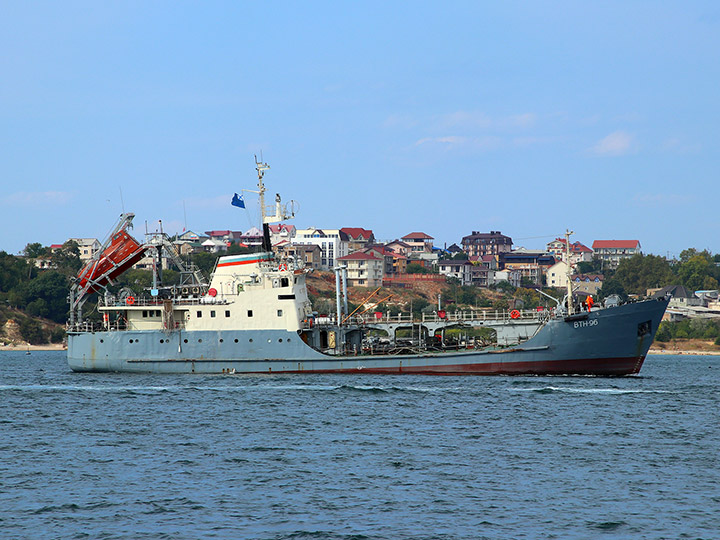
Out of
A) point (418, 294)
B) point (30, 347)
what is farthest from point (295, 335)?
point (418, 294)

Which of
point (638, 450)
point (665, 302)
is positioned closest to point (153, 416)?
point (638, 450)

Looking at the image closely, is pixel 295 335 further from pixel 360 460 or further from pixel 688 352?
pixel 688 352

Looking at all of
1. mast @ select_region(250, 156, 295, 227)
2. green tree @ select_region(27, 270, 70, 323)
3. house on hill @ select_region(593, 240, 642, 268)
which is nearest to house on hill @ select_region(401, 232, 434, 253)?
house on hill @ select_region(593, 240, 642, 268)

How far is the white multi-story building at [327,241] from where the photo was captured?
529ft

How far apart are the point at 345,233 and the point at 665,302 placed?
12576 centimetres

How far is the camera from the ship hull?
44.9 m

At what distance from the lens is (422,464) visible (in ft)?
87.3

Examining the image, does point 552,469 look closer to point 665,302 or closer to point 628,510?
point 628,510

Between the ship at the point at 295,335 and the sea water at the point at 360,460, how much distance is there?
1.97m

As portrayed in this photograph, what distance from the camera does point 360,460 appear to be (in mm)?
27250

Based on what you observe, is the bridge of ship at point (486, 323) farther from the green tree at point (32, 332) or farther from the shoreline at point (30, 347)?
the green tree at point (32, 332)

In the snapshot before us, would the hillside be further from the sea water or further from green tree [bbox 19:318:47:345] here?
the sea water

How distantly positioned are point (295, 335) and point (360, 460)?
19.7 metres

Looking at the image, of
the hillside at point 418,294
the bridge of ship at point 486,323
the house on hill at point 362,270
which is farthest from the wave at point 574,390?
the house on hill at point 362,270
